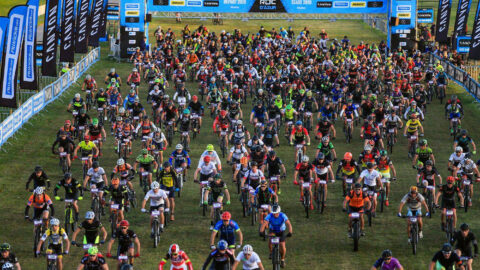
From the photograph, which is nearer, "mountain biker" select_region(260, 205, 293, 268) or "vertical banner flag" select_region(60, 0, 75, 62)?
"mountain biker" select_region(260, 205, 293, 268)

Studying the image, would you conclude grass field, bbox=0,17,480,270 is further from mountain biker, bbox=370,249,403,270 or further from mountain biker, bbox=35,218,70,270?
mountain biker, bbox=370,249,403,270

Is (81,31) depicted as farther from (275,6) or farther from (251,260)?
(251,260)

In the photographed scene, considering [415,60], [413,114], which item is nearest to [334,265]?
[413,114]

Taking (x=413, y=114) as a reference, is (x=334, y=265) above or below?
below

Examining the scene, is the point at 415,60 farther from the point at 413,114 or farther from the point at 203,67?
the point at 413,114

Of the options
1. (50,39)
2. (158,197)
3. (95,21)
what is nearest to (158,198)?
(158,197)

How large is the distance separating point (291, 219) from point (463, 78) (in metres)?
27.1

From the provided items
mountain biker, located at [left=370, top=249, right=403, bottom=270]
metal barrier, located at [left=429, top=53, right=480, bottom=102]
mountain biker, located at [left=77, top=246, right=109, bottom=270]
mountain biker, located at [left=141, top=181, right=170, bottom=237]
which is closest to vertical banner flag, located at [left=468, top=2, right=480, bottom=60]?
metal barrier, located at [left=429, top=53, right=480, bottom=102]

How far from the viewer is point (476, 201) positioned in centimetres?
3206

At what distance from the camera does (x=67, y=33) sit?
51438 mm

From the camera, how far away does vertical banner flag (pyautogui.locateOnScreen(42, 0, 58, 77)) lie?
151ft

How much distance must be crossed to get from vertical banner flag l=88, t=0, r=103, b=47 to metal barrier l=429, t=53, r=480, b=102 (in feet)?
79.8

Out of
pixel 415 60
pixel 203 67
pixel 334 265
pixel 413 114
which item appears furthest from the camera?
pixel 415 60

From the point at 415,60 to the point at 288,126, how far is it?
63.8 feet
